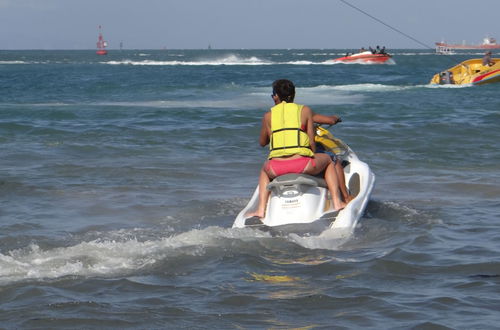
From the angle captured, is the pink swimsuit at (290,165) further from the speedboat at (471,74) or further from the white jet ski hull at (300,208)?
the speedboat at (471,74)

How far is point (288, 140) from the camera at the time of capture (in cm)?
713

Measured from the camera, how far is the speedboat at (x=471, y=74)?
30109 mm

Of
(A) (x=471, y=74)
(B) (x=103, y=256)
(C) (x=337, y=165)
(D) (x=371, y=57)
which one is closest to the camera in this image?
(B) (x=103, y=256)

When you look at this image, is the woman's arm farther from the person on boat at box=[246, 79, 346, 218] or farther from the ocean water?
the ocean water

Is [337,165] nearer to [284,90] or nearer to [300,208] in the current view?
[300,208]

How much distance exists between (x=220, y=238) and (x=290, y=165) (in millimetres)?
880

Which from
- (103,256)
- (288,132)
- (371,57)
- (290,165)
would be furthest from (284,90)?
(371,57)

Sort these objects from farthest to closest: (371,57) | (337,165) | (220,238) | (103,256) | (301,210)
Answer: (371,57), (337,165), (301,210), (220,238), (103,256)

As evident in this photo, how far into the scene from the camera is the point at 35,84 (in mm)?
38875

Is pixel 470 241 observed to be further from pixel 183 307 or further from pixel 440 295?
pixel 183 307

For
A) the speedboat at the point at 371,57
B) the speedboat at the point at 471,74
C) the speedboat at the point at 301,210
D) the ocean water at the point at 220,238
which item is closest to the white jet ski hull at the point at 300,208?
the speedboat at the point at 301,210

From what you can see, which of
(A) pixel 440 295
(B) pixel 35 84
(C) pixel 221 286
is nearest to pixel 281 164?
(C) pixel 221 286

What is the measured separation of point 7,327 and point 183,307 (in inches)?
41.8

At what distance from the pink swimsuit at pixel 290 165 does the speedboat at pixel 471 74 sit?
2444 cm
